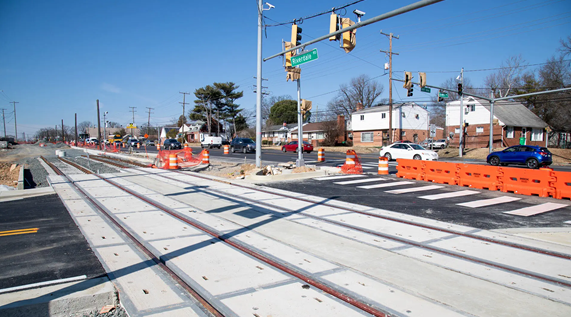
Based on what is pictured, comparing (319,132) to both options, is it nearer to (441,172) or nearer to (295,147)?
(295,147)

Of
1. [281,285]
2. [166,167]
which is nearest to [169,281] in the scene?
[281,285]

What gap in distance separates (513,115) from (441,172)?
135 ft

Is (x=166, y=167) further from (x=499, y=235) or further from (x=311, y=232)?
(x=499, y=235)

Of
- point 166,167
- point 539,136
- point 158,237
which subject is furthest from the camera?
point 539,136

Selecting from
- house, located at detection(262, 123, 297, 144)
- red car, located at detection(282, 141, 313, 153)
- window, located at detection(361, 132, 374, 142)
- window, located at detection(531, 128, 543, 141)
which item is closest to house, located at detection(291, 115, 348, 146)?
house, located at detection(262, 123, 297, 144)

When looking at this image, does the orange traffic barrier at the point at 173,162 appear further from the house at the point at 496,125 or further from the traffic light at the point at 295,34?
the house at the point at 496,125

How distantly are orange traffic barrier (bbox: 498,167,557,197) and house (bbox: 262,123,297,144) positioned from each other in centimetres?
5822

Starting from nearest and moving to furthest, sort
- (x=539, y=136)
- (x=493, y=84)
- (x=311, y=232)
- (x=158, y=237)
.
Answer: (x=158, y=237) < (x=311, y=232) < (x=539, y=136) < (x=493, y=84)

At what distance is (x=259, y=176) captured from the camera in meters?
15.4

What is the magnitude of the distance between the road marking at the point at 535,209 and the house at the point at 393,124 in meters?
41.1

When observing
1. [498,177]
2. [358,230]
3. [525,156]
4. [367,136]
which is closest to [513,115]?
[367,136]

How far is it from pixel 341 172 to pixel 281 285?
1376 cm

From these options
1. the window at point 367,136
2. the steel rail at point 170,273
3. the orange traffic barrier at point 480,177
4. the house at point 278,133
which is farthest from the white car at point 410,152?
the house at point 278,133

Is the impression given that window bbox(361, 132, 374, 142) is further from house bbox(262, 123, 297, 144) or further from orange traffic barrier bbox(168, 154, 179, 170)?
orange traffic barrier bbox(168, 154, 179, 170)
